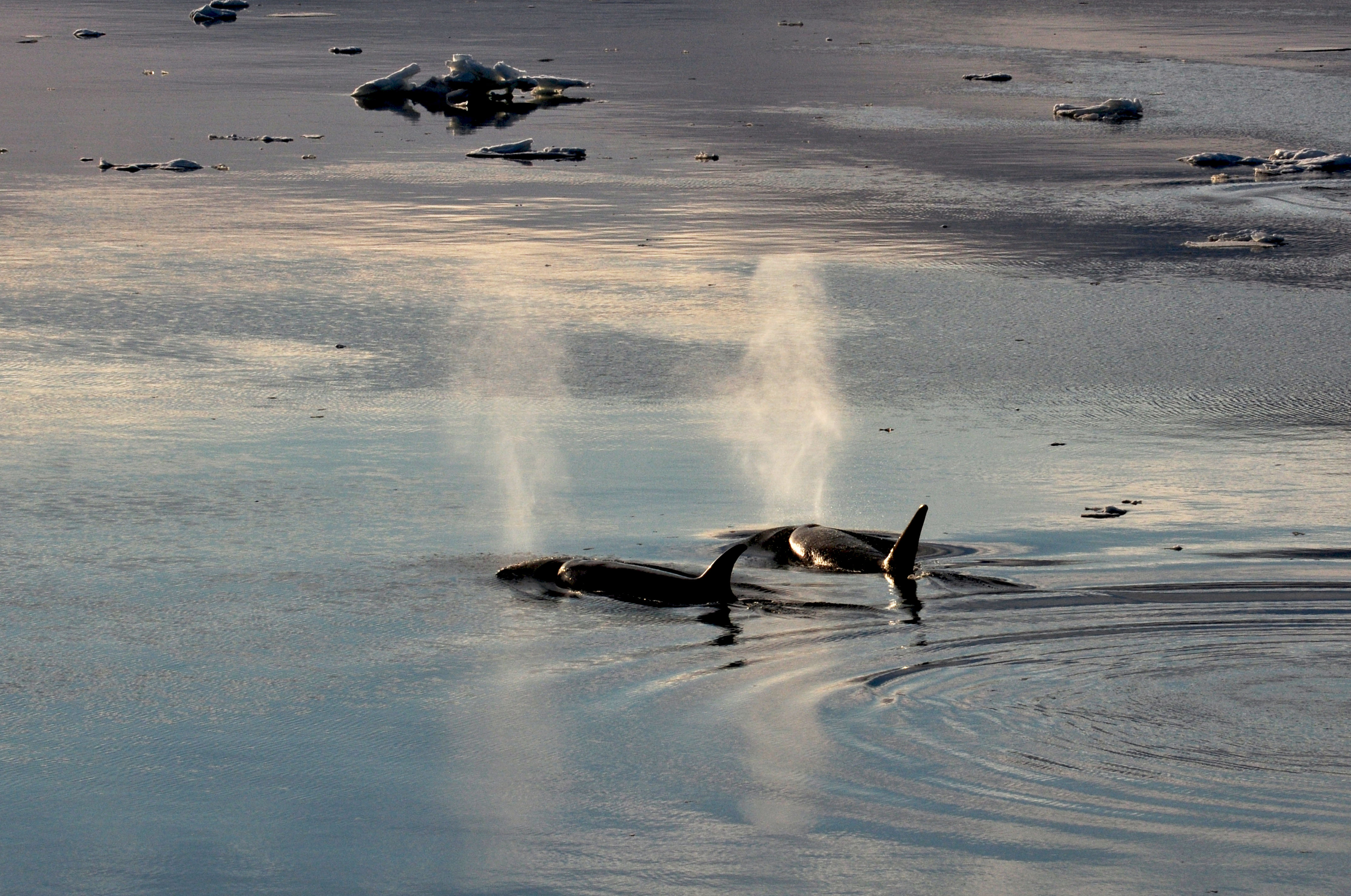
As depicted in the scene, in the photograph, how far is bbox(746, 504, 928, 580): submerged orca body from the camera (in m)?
8.98

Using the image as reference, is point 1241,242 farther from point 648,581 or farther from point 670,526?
point 648,581

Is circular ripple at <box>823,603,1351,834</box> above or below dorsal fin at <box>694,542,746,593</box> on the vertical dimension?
below

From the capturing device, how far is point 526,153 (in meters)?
26.7

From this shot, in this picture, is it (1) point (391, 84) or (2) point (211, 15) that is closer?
(1) point (391, 84)

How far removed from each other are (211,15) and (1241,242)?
50.3m

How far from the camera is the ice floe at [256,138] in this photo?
92.0 ft

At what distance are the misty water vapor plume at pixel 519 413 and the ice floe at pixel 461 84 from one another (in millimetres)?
20967

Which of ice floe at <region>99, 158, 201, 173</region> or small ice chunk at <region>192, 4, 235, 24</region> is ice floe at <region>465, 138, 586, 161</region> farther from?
small ice chunk at <region>192, 4, 235, 24</region>

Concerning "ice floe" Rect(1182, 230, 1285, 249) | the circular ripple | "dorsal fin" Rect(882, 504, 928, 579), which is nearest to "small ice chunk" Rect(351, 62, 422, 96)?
"ice floe" Rect(1182, 230, 1285, 249)

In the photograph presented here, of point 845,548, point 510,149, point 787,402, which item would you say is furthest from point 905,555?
point 510,149

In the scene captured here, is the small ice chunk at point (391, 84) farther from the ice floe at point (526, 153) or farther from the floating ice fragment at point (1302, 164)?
the floating ice fragment at point (1302, 164)

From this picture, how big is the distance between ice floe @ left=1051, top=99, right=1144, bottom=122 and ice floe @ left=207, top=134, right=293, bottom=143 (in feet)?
44.3

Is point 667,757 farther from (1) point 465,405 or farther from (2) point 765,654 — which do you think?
(1) point 465,405

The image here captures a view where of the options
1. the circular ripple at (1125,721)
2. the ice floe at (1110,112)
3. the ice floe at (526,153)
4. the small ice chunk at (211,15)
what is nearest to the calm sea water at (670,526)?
the circular ripple at (1125,721)
